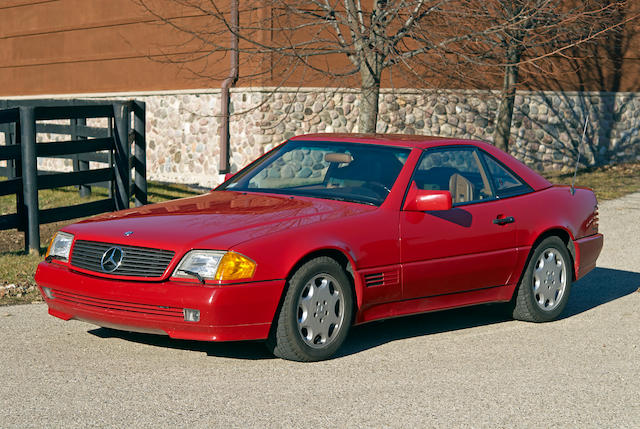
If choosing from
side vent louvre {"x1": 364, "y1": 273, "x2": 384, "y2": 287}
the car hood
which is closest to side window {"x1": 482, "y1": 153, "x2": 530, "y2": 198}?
the car hood

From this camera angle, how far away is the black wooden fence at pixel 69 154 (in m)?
10.6

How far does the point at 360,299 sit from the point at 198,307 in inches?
47.7

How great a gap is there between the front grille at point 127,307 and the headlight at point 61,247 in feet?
1.03

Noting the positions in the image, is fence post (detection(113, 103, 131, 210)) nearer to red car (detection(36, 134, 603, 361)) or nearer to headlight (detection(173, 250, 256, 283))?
red car (detection(36, 134, 603, 361))

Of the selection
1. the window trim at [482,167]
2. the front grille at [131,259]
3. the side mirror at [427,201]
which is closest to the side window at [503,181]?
the window trim at [482,167]

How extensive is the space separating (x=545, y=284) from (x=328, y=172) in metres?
2.02

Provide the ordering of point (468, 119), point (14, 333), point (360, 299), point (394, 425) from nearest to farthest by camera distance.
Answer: point (394, 425) < point (360, 299) < point (14, 333) < point (468, 119)

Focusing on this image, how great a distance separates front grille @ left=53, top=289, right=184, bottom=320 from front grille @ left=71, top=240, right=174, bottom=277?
0.60 ft

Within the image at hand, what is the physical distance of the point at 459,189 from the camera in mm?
7422

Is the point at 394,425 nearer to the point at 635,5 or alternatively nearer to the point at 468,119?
the point at 468,119

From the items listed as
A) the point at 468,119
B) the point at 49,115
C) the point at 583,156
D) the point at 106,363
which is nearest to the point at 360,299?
the point at 106,363

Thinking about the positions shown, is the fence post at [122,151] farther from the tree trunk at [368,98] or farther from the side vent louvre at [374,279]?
the side vent louvre at [374,279]

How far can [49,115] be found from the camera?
11078mm

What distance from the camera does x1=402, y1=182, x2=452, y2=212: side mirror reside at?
677 centimetres
